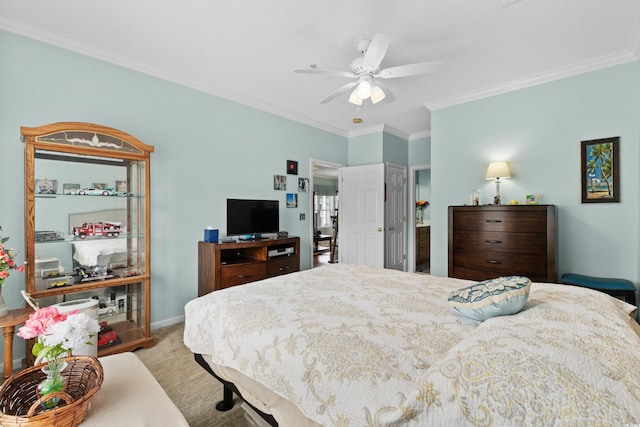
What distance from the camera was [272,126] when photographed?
13.6 ft

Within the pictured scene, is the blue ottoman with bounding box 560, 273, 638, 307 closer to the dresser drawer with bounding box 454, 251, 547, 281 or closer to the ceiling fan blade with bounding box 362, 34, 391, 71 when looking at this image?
the dresser drawer with bounding box 454, 251, 547, 281

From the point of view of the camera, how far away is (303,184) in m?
4.60

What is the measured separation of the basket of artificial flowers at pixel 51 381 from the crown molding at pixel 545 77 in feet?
13.8

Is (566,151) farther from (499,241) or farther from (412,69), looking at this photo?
(412,69)

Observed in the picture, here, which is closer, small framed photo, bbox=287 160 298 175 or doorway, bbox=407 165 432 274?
small framed photo, bbox=287 160 298 175

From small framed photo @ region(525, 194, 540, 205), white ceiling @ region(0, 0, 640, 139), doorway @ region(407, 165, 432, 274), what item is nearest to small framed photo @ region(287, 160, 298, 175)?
white ceiling @ region(0, 0, 640, 139)

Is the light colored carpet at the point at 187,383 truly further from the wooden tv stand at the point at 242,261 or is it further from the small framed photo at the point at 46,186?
the small framed photo at the point at 46,186

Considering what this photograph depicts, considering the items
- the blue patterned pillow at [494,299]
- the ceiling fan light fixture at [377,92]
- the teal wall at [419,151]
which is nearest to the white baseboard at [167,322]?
the blue patterned pillow at [494,299]

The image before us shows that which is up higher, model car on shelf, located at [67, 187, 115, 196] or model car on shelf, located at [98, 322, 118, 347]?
model car on shelf, located at [67, 187, 115, 196]

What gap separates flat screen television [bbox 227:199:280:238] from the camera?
3.60 meters

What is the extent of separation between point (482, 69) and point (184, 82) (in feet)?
10.7

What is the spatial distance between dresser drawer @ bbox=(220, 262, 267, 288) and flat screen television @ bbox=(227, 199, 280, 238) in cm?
47

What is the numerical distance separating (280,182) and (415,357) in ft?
11.6

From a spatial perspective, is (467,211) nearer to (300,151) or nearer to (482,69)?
(482,69)
